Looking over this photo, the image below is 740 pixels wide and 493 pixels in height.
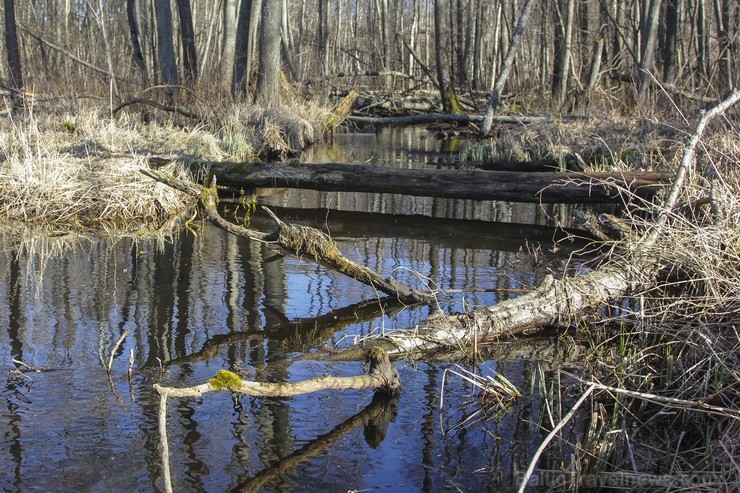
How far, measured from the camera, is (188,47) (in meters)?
17.9

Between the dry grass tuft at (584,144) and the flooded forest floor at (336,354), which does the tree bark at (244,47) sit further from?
the flooded forest floor at (336,354)

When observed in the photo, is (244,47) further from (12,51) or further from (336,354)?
(336,354)

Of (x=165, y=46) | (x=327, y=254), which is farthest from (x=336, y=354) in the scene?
(x=165, y=46)

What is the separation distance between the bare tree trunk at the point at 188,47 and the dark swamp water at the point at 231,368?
32.0 feet

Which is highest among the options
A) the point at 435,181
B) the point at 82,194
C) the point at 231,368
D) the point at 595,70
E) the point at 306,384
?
the point at 595,70

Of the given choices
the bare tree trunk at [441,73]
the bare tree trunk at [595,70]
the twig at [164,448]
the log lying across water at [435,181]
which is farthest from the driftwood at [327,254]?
the bare tree trunk at [441,73]

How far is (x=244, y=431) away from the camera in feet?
11.8

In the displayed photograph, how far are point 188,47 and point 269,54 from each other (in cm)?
235

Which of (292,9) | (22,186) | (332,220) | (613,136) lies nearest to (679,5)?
(613,136)

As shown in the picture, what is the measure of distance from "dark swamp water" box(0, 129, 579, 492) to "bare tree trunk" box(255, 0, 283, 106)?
9.02m

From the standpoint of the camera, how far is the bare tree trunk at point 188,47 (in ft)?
55.3

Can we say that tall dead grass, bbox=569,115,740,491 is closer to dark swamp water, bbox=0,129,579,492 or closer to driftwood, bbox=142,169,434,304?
dark swamp water, bbox=0,129,579,492

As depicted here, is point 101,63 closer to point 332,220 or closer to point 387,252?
point 332,220

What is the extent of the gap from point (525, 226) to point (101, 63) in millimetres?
15468
